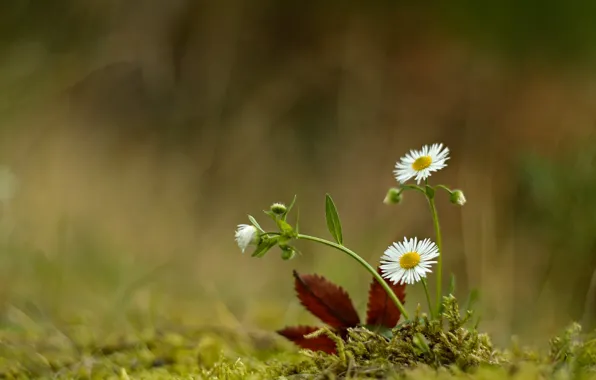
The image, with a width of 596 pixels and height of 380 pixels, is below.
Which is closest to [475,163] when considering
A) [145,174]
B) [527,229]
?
[527,229]

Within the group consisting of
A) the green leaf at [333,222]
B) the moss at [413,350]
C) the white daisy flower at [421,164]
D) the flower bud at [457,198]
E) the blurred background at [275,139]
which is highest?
the blurred background at [275,139]

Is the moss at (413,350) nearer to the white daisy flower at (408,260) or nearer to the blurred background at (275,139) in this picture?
the white daisy flower at (408,260)

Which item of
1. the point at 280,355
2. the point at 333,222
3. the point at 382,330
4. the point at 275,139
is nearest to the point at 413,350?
the point at 382,330

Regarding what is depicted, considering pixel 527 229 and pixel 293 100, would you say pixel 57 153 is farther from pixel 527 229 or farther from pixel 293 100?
pixel 527 229

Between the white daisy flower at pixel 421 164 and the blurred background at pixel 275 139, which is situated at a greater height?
the blurred background at pixel 275 139

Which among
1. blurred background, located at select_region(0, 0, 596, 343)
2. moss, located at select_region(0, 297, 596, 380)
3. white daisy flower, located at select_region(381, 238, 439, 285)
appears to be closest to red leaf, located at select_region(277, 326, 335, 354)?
moss, located at select_region(0, 297, 596, 380)

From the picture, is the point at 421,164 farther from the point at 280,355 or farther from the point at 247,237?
the point at 280,355

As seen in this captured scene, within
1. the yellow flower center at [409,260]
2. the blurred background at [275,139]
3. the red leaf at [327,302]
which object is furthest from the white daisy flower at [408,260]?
the blurred background at [275,139]
